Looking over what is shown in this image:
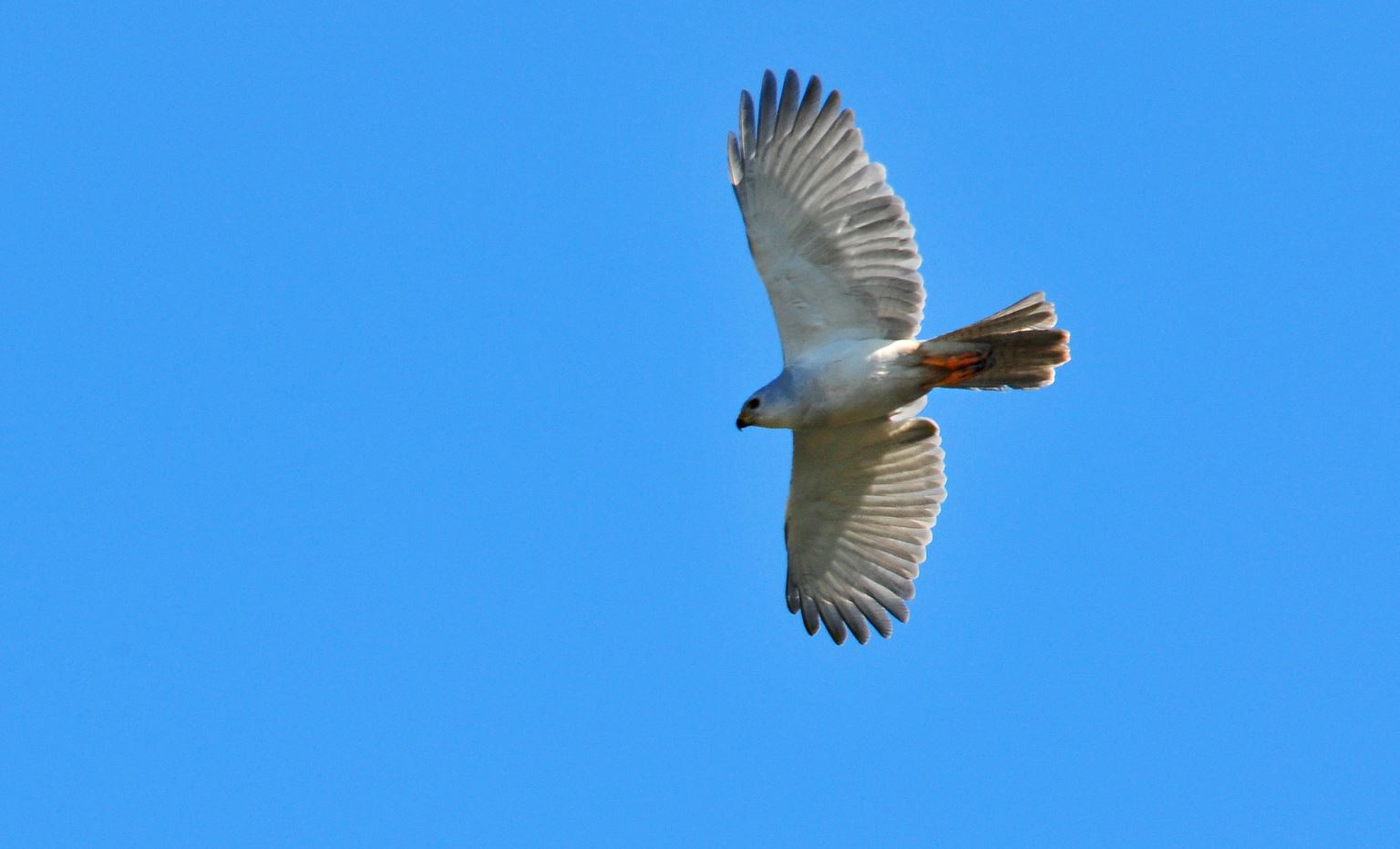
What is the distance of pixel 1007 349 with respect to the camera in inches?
454

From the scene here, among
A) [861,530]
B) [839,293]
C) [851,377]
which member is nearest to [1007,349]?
[851,377]

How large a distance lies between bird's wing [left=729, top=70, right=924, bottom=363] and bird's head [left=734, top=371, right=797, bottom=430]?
2.01ft

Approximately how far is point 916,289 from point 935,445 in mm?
1373

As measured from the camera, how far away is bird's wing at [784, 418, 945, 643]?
1276cm

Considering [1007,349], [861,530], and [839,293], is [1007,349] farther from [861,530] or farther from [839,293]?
[861,530]

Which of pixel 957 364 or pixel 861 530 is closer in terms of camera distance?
pixel 957 364

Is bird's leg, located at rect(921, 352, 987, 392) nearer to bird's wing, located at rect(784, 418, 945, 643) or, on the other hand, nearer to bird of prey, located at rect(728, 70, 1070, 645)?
bird of prey, located at rect(728, 70, 1070, 645)

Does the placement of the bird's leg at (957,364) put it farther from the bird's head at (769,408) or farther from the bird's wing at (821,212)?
the bird's head at (769,408)

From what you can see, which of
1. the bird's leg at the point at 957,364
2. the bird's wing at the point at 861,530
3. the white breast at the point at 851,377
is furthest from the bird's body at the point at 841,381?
the bird's wing at the point at 861,530

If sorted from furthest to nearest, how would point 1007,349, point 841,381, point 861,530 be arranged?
point 861,530
point 841,381
point 1007,349

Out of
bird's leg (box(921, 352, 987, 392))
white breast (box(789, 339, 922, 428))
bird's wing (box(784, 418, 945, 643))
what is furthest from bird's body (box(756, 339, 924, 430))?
bird's wing (box(784, 418, 945, 643))

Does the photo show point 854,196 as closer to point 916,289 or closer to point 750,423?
point 916,289

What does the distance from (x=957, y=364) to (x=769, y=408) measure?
116 centimetres

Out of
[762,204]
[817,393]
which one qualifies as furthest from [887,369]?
[762,204]
